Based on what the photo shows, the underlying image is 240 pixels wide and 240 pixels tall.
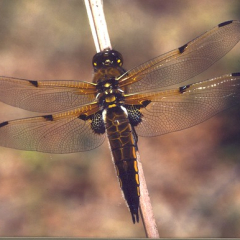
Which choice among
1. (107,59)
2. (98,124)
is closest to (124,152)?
(98,124)

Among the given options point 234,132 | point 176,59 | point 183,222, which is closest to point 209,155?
point 234,132

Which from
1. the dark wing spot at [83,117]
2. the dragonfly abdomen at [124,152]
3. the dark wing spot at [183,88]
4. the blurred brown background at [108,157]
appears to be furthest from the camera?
the blurred brown background at [108,157]

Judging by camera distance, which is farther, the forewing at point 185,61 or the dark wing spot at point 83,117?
the dark wing spot at point 83,117

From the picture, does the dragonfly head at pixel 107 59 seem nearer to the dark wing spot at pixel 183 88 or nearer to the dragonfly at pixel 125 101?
the dragonfly at pixel 125 101

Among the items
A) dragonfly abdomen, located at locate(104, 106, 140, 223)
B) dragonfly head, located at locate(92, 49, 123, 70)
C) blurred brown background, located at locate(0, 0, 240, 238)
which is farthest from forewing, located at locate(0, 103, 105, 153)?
blurred brown background, located at locate(0, 0, 240, 238)

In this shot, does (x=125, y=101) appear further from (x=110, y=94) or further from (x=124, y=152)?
(x=124, y=152)

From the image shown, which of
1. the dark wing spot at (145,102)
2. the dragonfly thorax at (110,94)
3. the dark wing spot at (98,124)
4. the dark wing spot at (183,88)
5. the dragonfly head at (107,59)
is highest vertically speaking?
the dragonfly head at (107,59)

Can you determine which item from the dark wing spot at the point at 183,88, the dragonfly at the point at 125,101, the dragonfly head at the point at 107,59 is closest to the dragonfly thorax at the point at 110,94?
the dragonfly at the point at 125,101
